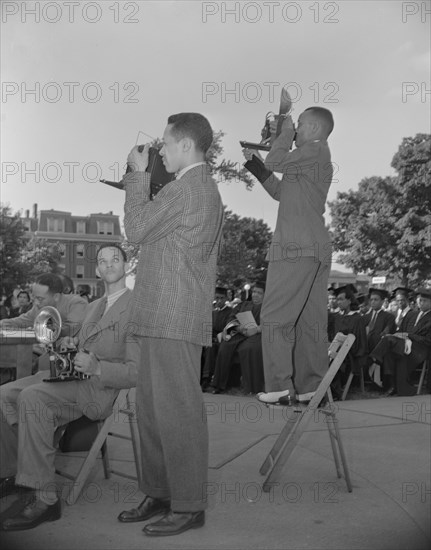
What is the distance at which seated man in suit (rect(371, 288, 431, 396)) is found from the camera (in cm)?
984

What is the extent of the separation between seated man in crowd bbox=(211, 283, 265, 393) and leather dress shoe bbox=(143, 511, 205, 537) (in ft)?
19.4

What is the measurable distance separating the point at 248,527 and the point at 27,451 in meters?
1.21

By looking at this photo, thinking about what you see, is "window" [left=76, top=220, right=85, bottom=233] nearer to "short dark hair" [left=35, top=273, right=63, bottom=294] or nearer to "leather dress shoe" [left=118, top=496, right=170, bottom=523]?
"short dark hair" [left=35, top=273, right=63, bottom=294]

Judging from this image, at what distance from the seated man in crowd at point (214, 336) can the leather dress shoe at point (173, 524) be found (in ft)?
23.8

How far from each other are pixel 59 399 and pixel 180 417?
91 cm

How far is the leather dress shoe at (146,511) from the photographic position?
11.1 feet

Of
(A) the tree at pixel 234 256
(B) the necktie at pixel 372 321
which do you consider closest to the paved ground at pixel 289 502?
(B) the necktie at pixel 372 321

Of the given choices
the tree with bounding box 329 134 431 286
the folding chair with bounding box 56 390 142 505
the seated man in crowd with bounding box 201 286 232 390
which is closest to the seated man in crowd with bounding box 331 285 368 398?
the seated man in crowd with bounding box 201 286 232 390

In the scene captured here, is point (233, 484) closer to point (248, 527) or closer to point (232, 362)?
point (248, 527)

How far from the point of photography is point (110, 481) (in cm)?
440

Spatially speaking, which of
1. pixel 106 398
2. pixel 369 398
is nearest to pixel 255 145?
pixel 106 398

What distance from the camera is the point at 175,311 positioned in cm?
322

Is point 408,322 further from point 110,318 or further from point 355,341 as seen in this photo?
point 110,318

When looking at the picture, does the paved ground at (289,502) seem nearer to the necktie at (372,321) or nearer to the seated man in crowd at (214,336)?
the seated man in crowd at (214,336)
